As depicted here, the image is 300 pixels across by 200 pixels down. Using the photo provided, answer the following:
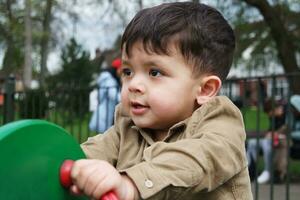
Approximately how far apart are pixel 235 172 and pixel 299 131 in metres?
5.95

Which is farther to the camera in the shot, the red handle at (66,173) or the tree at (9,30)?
the tree at (9,30)

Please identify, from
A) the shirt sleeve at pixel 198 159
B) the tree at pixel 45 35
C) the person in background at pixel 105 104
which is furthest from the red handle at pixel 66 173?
the tree at pixel 45 35

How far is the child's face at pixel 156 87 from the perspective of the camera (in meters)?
1.31

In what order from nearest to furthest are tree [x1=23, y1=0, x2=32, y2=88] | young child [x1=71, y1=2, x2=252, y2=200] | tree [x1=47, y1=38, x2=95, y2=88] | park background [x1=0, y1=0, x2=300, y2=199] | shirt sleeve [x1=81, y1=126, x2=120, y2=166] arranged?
1. young child [x1=71, y1=2, x2=252, y2=200]
2. shirt sleeve [x1=81, y1=126, x2=120, y2=166]
3. park background [x1=0, y1=0, x2=300, y2=199]
4. tree [x1=23, y1=0, x2=32, y2=88]
5. tree [x1=47, y1=38, x2=95, y2=88]

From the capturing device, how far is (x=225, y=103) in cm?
132

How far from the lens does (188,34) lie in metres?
1.35

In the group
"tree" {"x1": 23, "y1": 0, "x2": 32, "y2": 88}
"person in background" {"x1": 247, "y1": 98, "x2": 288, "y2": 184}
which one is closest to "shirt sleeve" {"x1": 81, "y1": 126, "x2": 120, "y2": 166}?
"person in background" {"x1": 247, "y1": 98, "x2": 288, "y2": 184}

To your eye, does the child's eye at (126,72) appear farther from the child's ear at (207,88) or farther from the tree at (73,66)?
the tree at (73,66)

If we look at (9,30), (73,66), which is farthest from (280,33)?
(73,66)

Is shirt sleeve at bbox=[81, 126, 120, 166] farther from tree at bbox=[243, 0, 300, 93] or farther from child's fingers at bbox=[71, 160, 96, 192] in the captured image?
tree at bbox=[243, 0, 300, 93]

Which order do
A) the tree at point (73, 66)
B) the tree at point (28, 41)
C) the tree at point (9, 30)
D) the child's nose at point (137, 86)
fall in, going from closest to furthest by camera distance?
the child's nose at point (137, 86) → the tree at point (9, 30) → the tree at point (28, 41) → the tree at point (73, 66)

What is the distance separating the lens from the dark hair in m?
1.33

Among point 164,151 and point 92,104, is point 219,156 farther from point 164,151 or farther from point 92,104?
point 92,104

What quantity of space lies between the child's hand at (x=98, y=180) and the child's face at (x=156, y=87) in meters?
0.34
